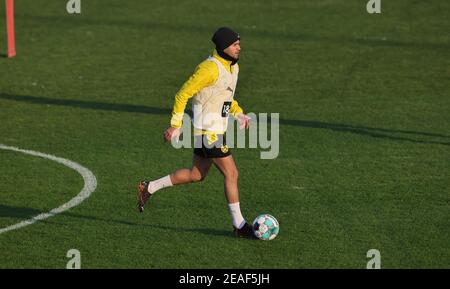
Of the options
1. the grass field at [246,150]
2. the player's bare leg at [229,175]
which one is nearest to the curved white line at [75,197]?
the grass field at [246,150]

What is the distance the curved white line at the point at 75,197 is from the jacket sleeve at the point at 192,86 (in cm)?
224

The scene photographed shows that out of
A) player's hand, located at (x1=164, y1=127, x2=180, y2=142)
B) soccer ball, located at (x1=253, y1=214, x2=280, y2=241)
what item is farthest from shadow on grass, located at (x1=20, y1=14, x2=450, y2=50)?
player's hand, located at (x1=164, y1=127, x2=180, y2=142)

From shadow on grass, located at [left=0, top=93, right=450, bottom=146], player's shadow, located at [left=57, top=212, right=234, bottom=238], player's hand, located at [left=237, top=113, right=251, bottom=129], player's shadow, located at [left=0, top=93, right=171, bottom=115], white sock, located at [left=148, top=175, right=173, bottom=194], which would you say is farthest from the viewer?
player's shadow, located at [left=0, top=93, right=171, bottom=115]

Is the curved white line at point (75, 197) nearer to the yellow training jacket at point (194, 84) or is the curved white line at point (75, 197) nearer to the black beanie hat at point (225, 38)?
the yellow training jacket at point (194, 84)

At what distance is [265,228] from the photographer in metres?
10.8

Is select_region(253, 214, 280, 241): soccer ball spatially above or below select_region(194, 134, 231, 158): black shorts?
below

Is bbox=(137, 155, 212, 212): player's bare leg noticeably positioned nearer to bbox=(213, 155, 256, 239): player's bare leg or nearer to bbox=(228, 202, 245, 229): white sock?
bbox=(213, 155, 256, 239): player's bare leg

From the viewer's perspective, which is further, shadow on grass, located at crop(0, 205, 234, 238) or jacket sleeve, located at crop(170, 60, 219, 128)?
shadow on grass, located at crop(0, 205, 234, 238)

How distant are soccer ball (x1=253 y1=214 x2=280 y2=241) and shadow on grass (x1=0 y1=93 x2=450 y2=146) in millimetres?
5017

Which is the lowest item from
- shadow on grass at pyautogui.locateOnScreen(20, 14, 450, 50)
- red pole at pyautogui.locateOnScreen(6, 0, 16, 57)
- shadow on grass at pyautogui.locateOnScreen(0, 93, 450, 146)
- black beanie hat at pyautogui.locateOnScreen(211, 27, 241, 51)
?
black beanie hat at pyautogui.locateOnScreen(211, 27, 241, 51)

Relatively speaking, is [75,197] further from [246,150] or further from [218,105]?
[246,150]

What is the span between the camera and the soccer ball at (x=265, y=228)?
10.8m

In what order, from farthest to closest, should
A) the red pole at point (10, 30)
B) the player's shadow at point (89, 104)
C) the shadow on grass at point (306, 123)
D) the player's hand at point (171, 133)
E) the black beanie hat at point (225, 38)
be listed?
1. the red pole at point (10, 30)
2. the player's shadow at point (89, 104)
3. the shadow on grass at point (306, 123)
4. the black beanie hat at point (225, 38)
5. the player's hand at point (171, 133)

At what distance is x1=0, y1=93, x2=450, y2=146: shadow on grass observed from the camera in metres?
15.4
